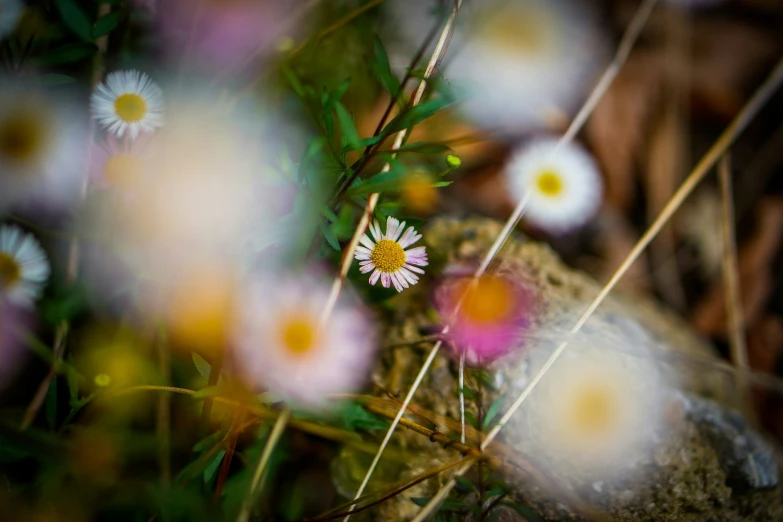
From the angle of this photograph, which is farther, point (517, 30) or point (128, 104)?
point (517, 30)

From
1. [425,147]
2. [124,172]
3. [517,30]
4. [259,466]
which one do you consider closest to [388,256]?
[425,147]

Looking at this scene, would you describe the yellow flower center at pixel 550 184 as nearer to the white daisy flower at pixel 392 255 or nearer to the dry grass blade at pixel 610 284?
the dry grass blade at pixel 610 284

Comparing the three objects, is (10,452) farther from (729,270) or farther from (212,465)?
(729,270)

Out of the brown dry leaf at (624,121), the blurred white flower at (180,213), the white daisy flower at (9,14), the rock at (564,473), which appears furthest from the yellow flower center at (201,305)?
the brown dry leaf at (624,121)

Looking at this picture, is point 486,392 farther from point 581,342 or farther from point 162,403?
point 162,403

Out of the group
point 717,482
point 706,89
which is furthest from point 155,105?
point 706,89

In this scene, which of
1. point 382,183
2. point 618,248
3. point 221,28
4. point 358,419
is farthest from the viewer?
point 618,248

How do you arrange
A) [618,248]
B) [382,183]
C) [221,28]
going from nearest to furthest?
[382,183], [221,28], [618,248]

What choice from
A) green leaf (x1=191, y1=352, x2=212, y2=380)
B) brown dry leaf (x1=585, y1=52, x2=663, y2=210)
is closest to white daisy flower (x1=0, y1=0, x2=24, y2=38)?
green leaf (x1=191, y1=352, x2=212, y2=380)
